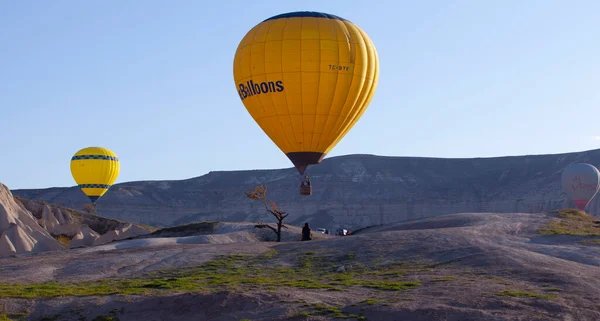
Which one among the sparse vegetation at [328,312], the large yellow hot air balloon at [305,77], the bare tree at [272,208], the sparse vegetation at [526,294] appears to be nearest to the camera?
the sparse vegetation at [328,312]

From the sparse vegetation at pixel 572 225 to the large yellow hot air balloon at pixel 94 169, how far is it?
1966 inches

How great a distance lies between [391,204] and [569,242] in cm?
12136

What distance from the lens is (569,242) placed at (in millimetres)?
39188

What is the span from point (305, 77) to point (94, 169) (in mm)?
49226

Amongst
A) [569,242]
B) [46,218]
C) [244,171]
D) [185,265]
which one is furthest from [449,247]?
[244,171]

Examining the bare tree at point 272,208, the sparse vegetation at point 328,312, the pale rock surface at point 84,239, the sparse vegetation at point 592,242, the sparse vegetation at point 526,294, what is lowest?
the sparse vegetation at point 328,312

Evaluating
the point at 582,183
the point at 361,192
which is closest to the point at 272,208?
the point at 582,183

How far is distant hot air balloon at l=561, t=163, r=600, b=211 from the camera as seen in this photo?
3866 inches

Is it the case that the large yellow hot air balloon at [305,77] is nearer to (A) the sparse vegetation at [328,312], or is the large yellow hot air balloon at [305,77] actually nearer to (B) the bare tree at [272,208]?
(B) the bare tree at [272,208]

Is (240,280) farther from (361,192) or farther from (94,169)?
(361,192)

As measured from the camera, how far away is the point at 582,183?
9819 cm

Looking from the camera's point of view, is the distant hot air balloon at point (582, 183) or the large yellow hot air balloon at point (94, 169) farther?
the distant hot air balloon at point (582, 183)

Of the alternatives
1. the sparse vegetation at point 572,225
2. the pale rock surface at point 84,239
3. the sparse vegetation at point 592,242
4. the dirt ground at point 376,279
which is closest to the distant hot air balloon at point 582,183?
the sparse vegetation at point 572,225

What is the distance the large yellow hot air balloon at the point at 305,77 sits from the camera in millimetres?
43906
